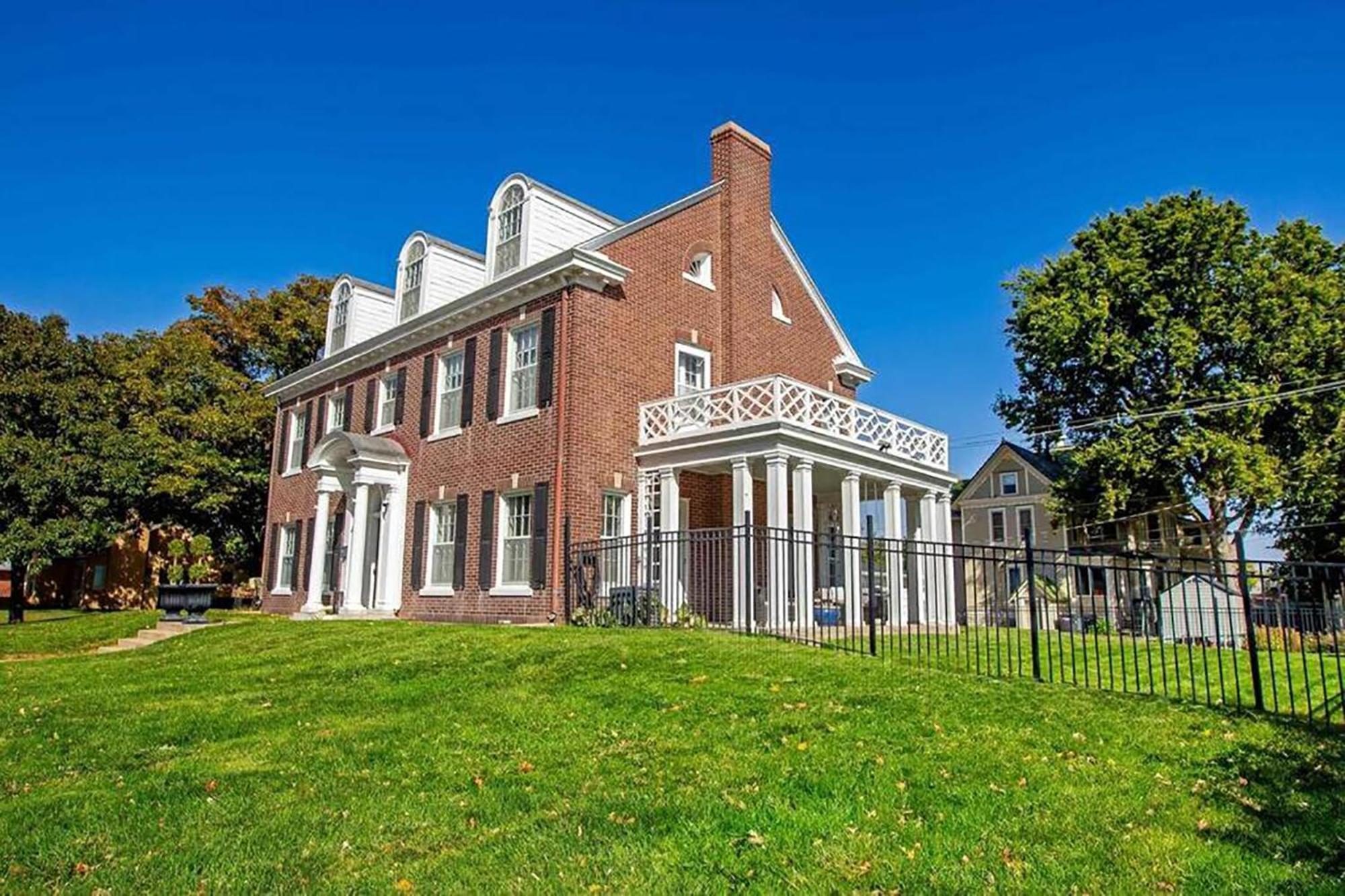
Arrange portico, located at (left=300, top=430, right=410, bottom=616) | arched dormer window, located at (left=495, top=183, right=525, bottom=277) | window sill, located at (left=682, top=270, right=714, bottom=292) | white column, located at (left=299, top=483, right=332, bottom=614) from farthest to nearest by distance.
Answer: white column, located at (left=299, top=483, right=332, bottom=614)
portico, located at (left=300, top=430, right=410, bottom=616)
window sill, located at (left=682, top=270, right=714, bottom=292)
arched dormer window, located at (left=495, top=183, right=525, bottom=277)

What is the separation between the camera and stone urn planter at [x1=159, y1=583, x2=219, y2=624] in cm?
1716

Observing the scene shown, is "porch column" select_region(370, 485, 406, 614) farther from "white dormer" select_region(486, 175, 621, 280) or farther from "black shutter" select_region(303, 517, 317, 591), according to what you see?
"white dormer" select_region(486, 175, 621, 280)

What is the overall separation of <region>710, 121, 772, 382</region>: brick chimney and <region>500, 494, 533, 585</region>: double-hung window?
5.06m

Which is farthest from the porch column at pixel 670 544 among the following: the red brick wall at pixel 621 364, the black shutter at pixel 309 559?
the black shutter at pixel 309 559

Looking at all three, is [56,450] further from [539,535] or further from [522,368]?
[539,535]

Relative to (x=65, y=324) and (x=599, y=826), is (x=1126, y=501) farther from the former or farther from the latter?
(x=65, y=324)

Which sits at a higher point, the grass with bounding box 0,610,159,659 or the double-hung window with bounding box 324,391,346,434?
the double-hung window with bounding box 324,391,346,434

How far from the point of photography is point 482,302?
703 inches

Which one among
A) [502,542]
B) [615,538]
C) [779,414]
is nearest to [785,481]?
[779,414]

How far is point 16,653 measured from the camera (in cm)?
1608

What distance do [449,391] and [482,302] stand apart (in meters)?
2.39

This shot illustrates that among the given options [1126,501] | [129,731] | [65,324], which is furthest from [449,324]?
[1126,501]

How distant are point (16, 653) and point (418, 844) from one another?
15.7 m

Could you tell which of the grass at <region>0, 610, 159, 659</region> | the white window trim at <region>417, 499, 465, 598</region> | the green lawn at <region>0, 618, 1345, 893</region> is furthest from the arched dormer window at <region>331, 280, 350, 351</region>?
the green lawn at <region>0, 618, 1345, 893</region>
